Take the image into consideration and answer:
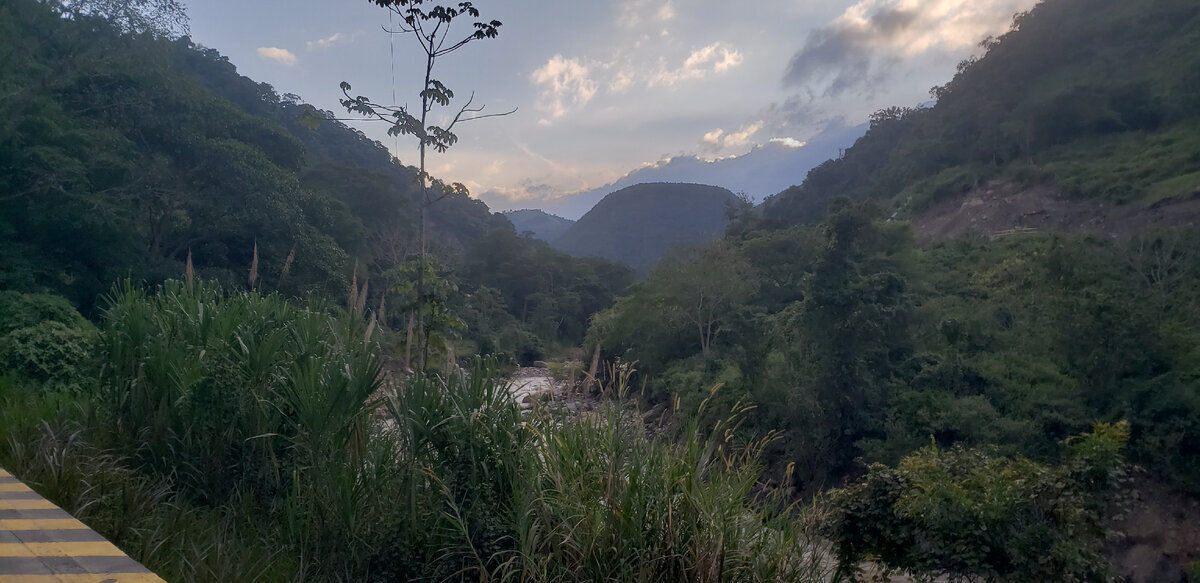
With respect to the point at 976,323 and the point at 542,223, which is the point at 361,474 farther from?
the point at 542,223

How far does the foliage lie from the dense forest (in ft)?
0.11

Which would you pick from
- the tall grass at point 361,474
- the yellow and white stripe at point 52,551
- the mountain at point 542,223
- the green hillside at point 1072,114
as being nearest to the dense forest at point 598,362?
the tall grass at point 361,474

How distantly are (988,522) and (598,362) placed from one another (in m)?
4.03

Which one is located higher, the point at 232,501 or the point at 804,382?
the point at 232,501

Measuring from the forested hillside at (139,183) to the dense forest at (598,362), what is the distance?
9 centimetres

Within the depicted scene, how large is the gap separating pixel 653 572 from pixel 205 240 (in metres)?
18.7

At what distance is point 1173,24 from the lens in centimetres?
3328

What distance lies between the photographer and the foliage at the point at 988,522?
245 inches

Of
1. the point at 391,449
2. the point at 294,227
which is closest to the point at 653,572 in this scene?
the point at 391,449

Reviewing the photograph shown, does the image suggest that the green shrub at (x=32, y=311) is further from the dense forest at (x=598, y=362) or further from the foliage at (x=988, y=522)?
the foliage at (x=988, y=522)

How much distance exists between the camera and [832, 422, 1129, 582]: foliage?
20.4ft

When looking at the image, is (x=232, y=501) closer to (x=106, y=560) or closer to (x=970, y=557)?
(x=106, y=560)

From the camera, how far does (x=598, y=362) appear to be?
589 centimetres

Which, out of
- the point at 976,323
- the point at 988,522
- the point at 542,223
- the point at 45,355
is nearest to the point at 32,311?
the point at 45,355
